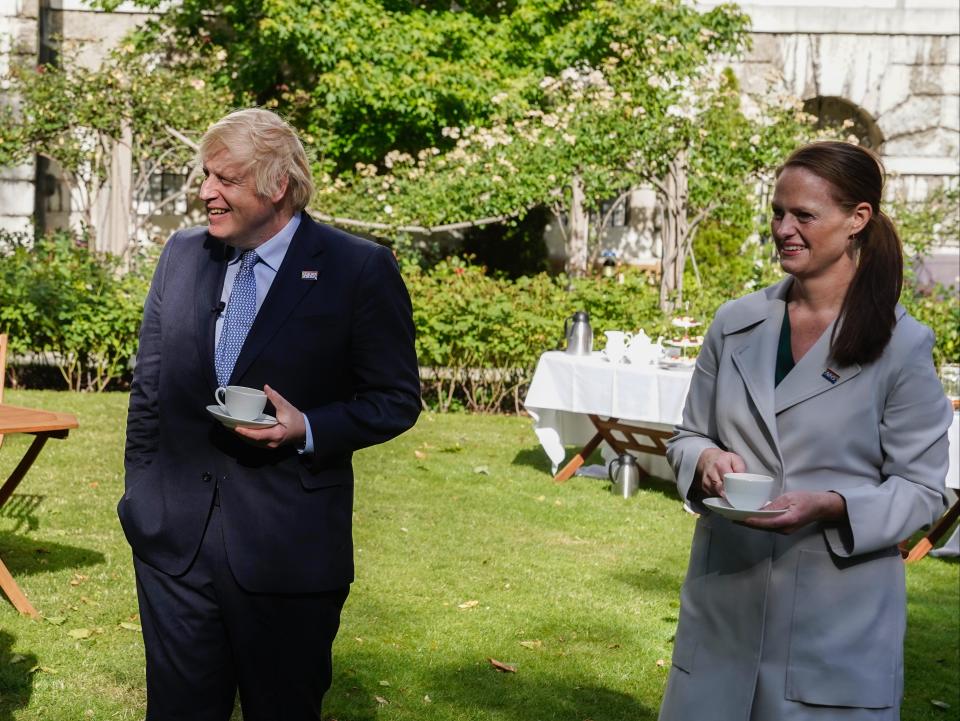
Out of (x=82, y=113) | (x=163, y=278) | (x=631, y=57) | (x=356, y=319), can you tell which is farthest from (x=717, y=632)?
(x=82, y=113)

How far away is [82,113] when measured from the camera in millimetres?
14680

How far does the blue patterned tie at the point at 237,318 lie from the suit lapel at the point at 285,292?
0.05 m

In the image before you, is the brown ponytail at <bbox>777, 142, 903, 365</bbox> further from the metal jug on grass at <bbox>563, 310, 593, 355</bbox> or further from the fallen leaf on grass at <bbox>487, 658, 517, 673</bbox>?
the metal jug on grass at <bbox>563, 310, 593, 355</bbox>

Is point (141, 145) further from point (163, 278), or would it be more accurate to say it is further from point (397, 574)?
point (163, 278)

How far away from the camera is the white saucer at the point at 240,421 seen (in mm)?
2672

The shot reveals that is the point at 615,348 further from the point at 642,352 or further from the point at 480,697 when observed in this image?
the point at 480,697

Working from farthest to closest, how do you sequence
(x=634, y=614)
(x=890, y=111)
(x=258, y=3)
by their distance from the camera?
(x=890, y=111) < (x=258, y=3) < (x=634, y=614)

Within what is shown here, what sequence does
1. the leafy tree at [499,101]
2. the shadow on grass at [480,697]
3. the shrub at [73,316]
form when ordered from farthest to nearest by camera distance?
the leafy tree at [499,101] → the shrub at [73,316] → the shadow on grass at [480,697]

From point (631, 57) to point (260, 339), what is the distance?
1205cm

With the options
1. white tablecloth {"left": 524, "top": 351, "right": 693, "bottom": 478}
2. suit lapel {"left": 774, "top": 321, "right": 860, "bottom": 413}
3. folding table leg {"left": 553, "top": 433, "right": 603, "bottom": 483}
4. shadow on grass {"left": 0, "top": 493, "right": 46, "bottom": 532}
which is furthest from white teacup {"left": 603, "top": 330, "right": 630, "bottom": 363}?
suit lapel {"left": 774, "top": 321, "right": 860, "bottom": 413}

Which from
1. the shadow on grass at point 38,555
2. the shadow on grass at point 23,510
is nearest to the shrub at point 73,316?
the shadow on grass at point 23,510

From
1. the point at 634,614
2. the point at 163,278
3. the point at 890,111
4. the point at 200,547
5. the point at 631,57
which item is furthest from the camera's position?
the point at 890,111

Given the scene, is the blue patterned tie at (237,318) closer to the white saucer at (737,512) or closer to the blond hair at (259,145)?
the blond hair at (259,145)

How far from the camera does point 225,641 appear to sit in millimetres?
2988
